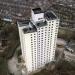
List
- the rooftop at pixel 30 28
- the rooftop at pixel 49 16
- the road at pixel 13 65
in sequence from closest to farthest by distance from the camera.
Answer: the rooftop at pixel 30 28, the rooftop at pixel 49 16, the road at pixel 13 65

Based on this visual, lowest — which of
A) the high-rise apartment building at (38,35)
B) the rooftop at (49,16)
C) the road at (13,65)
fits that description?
the road at (13,65)

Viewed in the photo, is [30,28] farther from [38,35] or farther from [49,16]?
[49,16]

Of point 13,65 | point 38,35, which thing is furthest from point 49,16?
point 13,65

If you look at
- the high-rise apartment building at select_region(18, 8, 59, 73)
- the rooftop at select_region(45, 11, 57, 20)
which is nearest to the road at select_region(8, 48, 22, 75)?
the high-rise apartment building at select_region(18, 8, 59, 73)

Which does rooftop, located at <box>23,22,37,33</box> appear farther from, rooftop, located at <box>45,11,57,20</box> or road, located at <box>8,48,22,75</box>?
road, located at <box>8,48,22,75</box>

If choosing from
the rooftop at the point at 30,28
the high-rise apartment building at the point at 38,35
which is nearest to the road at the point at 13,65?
the high-rise apartment building at the point at 38,35

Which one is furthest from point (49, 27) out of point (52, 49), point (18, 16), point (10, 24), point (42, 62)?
point (18, 16)

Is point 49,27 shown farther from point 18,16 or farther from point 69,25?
point 18,16

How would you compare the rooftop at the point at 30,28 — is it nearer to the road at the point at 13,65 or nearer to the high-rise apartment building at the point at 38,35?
the high-rise apartment building at the point at 38,35

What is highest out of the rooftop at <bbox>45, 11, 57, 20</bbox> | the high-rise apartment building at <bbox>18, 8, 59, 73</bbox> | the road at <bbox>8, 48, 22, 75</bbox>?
the rooftop at <bbox>45, 11, 57, 20</bbox>
